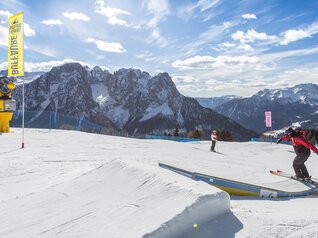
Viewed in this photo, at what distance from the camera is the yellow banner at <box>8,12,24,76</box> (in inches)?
575

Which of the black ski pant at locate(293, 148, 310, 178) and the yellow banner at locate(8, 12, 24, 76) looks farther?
the yellow banner at locate(8, 12, 24, 76)

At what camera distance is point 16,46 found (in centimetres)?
1477

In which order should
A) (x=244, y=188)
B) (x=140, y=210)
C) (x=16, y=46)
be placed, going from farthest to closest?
(x=16, y=46), (x=244, y=188), (x=140, y=210)

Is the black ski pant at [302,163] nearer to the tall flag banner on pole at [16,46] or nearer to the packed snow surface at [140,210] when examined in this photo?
the packed snow surface at [140,210]

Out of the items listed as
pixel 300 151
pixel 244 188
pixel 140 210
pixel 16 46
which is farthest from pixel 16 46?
pixel 140 210

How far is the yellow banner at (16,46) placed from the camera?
47.9 feet

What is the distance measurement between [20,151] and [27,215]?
7.90 m

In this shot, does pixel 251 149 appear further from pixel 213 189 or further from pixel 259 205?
pixel 213 189

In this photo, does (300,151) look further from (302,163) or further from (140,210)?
(140,210)

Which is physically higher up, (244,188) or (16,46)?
(16,46)

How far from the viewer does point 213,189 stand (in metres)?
5.09

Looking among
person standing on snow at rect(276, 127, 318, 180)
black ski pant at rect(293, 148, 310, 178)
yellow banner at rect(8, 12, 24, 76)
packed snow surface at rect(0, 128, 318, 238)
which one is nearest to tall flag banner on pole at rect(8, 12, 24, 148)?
yellow banner at rect(8, 12, 24, 76)

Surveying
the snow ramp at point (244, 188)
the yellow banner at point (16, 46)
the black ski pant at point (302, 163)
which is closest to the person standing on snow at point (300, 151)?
the black ski pant at point (302, 163)

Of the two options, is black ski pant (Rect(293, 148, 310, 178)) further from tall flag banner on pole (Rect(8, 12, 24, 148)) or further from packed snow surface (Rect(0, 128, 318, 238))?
tall flag banner on pole (Rect(8, 12, 24, 148))
